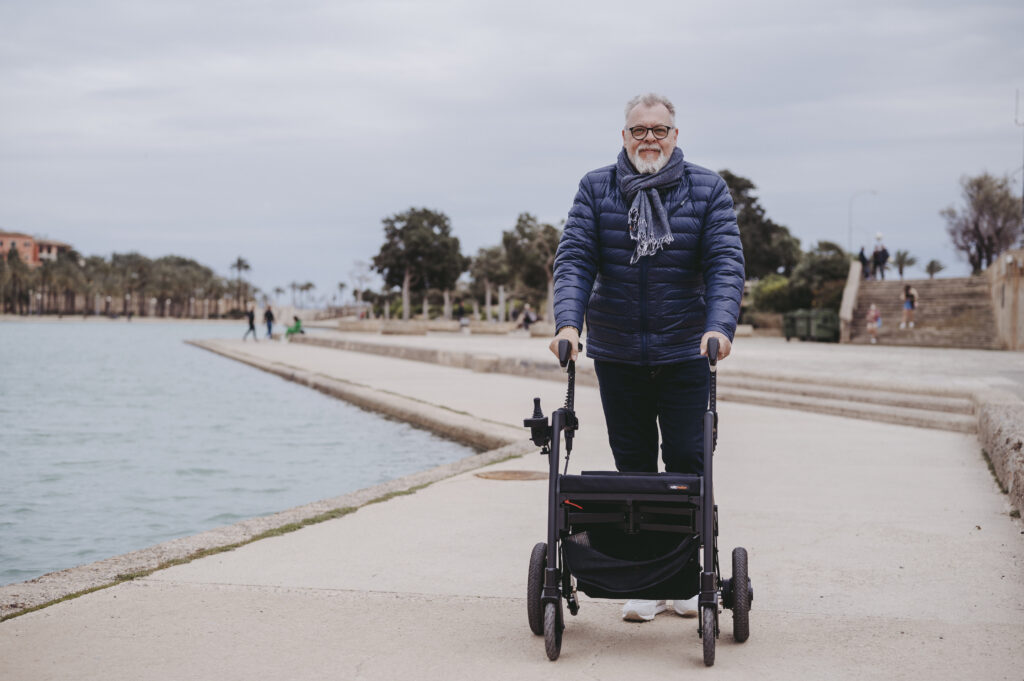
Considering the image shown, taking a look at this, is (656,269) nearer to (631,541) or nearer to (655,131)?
(655,131)

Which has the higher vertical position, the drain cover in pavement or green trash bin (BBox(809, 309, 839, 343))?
green trash bin (BBox(809, 309, 839, 343))

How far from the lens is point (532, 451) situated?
9.10 metres

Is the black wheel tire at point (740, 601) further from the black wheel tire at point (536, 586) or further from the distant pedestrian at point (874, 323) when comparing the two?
the distant pedestrian at point (874, 323)

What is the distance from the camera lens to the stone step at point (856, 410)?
36.2 ft

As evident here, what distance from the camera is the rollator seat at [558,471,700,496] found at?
3.36 metres

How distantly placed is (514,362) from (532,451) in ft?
38.7

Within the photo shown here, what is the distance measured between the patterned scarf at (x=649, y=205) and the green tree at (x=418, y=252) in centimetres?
6522

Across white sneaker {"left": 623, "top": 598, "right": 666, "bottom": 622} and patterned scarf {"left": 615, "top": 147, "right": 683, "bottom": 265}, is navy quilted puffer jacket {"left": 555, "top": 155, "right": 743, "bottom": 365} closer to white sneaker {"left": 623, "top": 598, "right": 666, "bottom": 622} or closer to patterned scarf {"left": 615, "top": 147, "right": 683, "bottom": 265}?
→ patterned scarf {"left": 615, "top": 147, "right": 683, "bottom": 265}

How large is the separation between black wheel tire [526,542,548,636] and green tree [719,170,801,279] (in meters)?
70.3

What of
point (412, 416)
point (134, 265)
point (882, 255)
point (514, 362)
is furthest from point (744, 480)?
point (134, 265)

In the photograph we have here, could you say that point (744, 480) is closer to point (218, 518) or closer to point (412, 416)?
point (218, 518)

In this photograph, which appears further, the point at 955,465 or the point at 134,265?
the point at 134,265

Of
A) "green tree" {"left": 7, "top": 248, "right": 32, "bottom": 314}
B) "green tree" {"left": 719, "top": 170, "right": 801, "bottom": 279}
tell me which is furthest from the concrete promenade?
"green tree" {"left": 7, "top": 248, "right": 32, "bottom": 314}

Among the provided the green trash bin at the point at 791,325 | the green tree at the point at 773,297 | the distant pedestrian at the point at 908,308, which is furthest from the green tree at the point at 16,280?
the distant pedestrian at the point at 908,308
